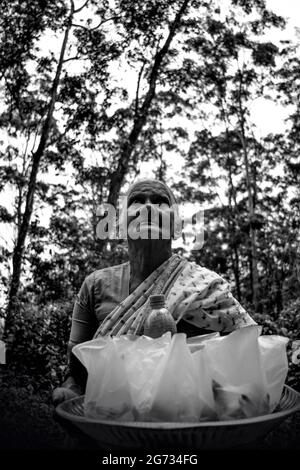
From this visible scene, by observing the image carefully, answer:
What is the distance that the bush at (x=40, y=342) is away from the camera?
6.68 metres

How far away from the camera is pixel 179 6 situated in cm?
1079

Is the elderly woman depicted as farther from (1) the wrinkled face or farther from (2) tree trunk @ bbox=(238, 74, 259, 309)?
(2) tree trunk @ bbox=(238, 74, 259, 309)

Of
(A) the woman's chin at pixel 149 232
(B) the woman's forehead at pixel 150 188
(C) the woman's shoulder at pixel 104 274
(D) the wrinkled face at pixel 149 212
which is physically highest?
(B) the woman's forehead at pixel 150 188

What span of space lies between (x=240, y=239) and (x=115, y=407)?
16.0 m

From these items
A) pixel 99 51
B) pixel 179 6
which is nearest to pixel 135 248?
Result: pixel 99 51

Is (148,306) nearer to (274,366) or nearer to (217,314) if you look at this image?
(217,314)

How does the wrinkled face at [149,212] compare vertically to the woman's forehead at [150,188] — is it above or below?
below

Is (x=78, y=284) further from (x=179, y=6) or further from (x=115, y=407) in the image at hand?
(x=115, y=407)

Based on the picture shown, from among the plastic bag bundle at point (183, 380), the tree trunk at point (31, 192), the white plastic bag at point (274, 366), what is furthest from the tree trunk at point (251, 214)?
the plastic bag bundle at point (183, 380)

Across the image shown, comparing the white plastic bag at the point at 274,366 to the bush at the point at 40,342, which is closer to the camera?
the white plastic bag at the point at 274,366

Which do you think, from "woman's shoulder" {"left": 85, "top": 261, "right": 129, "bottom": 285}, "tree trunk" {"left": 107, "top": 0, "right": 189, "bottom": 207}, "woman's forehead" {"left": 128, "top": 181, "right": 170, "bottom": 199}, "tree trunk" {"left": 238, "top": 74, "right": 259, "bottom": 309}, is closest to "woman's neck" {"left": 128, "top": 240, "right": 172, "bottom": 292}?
"woman's shoulder" {"left": 85, "top": 261, "right": 129, "bottom": 285}

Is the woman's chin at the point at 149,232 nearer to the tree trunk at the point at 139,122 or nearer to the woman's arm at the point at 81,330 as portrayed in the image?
the woman's arm at the point at 81,330

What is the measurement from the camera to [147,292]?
6.53ft

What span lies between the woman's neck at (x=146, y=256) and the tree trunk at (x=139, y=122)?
23.9ft
